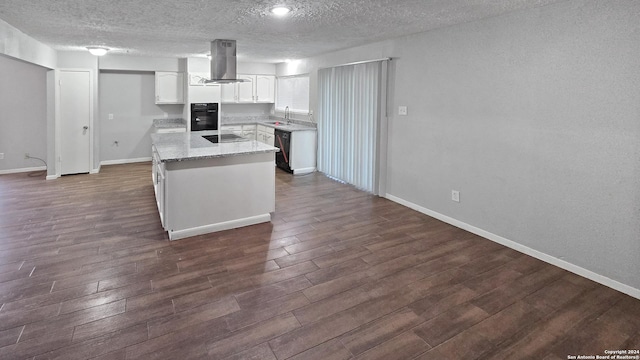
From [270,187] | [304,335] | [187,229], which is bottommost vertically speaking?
[304,335]

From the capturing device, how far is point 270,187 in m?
4.36

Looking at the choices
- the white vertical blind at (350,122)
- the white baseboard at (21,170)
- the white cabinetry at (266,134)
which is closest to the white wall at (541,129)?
the white vertical blind at (350,122)

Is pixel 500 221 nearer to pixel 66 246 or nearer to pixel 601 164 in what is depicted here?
pixel 601 164

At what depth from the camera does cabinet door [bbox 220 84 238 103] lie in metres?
8.00

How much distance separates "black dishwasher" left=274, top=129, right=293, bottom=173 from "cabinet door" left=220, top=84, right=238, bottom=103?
1.49m

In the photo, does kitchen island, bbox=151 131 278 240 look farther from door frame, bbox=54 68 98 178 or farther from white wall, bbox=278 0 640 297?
door frame, bbox=54 68 98 178

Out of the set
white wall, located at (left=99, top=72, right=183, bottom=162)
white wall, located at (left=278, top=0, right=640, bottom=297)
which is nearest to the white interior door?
white wall, located at (left=99, top=72, right=183, bottom=162)

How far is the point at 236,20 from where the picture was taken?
382 centimetres

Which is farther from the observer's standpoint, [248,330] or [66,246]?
[66,246]

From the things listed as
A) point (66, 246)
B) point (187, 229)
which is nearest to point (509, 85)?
point (187, 229)

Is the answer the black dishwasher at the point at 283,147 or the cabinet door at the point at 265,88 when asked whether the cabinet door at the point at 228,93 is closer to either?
the cabinet door at the point at 265,88

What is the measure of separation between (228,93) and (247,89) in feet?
1.44

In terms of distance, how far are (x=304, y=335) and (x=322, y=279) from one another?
74cm

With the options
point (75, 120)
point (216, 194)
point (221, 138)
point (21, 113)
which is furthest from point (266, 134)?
point (21, 113)
